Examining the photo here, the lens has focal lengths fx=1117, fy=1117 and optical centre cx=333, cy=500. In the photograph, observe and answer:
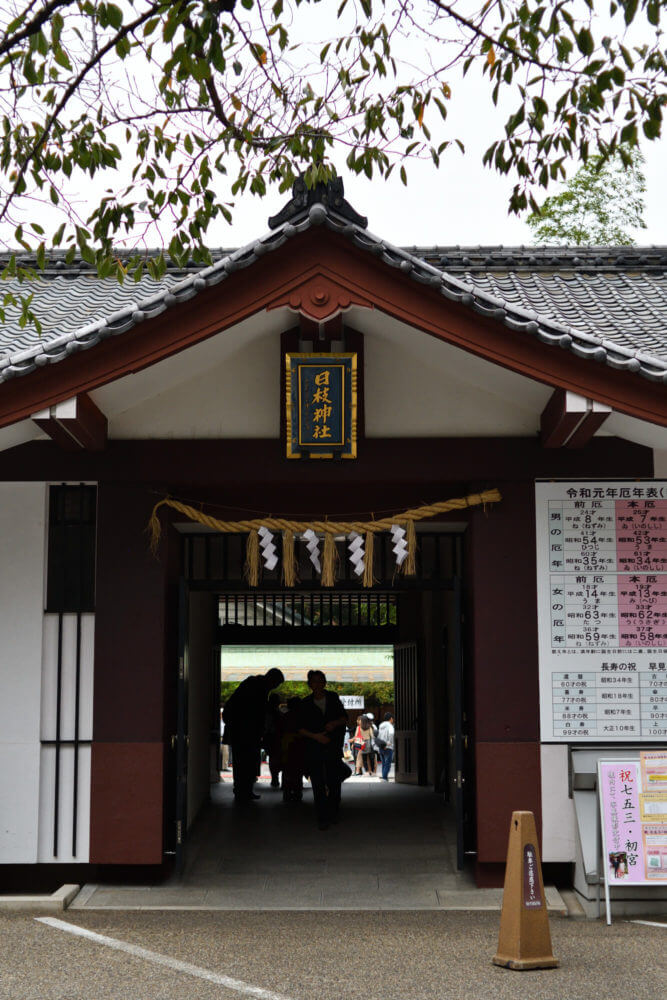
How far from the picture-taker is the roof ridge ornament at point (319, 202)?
7.77 m

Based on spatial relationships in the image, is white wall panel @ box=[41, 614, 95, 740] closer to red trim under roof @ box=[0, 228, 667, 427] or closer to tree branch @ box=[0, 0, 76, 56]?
red trim under roof @ box=[0, 228, 667, 427]

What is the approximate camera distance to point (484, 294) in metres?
7.88

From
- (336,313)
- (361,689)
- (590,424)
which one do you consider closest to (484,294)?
(336,313)

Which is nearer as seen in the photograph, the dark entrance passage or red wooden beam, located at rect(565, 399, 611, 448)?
red wooden beam, located at rect(565, 399, 611, 448)

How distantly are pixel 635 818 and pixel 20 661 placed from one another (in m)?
4.82

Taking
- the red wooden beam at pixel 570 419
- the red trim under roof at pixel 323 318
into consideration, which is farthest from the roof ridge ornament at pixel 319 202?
the red wooden beam at pixel 570 419

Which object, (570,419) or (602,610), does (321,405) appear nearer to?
(570,419)

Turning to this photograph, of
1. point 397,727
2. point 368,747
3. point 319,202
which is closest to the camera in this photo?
point 319,202

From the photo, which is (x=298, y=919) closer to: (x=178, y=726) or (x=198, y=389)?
(x=178, y=726)

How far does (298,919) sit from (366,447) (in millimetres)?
3619

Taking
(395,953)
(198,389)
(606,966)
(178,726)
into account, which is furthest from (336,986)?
(198,389)

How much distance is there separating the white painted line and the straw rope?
114 inches

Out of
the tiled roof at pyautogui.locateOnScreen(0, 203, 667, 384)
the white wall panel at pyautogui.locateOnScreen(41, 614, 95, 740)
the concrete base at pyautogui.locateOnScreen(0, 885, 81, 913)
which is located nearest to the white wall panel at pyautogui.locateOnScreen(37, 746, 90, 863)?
the white wall panel at pyautogui.locateOnScreen(41, 614, 95, 740)

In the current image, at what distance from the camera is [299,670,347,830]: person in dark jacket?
11.4 m
